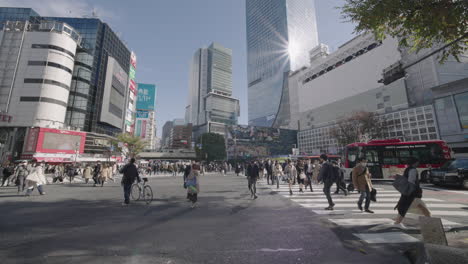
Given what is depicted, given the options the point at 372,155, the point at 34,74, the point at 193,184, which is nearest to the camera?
the point at 193,184

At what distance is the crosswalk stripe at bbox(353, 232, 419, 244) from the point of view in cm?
381

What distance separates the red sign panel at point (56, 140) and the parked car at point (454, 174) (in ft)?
170

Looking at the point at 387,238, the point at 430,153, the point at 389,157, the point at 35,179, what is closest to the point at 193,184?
the point at 387,238

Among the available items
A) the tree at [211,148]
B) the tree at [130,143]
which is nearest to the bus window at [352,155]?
the tree at [130,143]

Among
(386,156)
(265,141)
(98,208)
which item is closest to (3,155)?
(98,208)

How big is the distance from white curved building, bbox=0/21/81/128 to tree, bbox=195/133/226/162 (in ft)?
129

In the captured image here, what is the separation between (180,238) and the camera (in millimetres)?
4078

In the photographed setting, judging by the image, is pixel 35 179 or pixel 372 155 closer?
pixel 35 179

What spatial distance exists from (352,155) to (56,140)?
48.4 m

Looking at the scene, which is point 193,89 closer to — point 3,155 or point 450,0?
point 3,155

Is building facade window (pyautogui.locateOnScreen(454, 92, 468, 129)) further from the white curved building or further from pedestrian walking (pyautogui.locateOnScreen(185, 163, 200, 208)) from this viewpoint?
the white curved building

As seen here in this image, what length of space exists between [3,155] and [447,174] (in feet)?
192

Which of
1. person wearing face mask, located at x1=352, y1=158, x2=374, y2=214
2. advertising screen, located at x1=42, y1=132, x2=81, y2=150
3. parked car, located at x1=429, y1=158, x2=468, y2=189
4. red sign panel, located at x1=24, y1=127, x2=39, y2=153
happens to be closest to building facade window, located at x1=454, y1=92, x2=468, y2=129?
parked car, located at x1=429, y1=158, x2=468, y2=189

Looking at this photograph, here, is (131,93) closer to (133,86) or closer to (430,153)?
(133,86)
